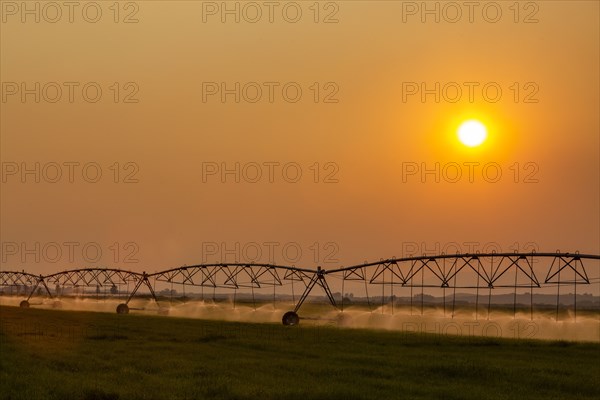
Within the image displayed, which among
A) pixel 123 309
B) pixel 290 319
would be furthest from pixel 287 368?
pixel 123 309

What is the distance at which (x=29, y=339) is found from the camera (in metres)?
51.6

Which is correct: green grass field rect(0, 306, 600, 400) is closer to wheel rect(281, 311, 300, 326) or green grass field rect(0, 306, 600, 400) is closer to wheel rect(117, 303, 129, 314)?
wheel rect(281, 311, 300, 326)

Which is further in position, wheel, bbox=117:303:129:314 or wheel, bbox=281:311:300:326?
wheel, bbox=117:303:129:314

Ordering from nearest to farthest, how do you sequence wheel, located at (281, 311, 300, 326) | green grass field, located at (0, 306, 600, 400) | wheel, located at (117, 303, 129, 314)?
1. green grass field, located at (0, 306, 600, 400)
2. wheel, located at (281, 311, 300, 326)
3. wheel, located at (117, 303, 129, 314)

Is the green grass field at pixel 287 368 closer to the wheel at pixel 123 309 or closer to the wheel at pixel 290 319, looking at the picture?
the wheel at pixel 290 319

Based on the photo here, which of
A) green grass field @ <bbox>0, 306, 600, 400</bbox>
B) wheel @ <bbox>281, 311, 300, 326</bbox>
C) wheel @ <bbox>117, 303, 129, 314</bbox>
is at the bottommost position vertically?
wheel @ <bbox>117, 303, 129, 314</bbox>

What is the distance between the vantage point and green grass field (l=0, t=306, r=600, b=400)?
28781mm

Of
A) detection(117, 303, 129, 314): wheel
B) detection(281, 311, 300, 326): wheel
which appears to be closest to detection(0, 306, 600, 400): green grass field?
detection(281, 311, 300, 326): wheel

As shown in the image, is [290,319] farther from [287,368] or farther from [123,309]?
[123,309]

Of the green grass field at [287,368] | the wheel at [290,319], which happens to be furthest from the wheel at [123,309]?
the green grass field at [287,368]

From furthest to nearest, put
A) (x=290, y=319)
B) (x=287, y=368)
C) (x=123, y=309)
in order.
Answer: (x=123, y=309) < (x=290, y=319) < (x=287, y=368)

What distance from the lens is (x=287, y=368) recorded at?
1452 inches

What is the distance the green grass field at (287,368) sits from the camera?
28.8 m

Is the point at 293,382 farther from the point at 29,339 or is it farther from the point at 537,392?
the point at 29,339
